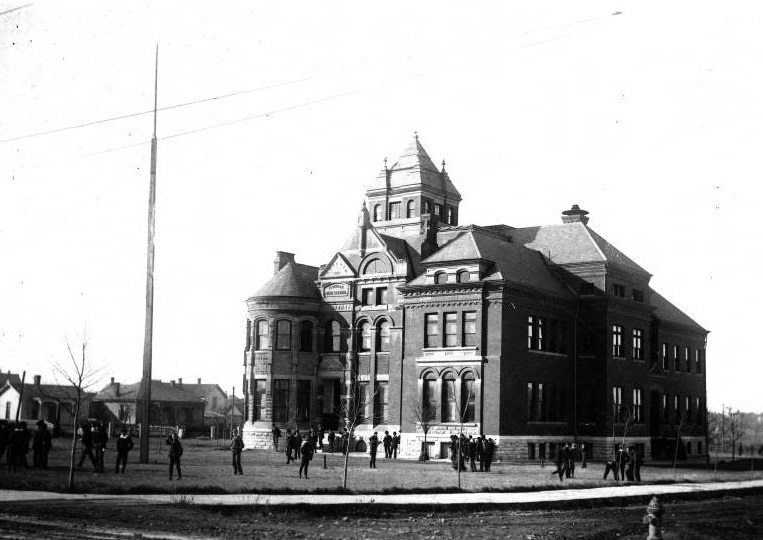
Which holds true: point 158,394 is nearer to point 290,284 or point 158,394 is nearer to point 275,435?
point 290,284

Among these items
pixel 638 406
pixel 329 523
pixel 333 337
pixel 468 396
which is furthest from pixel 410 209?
pixel 329 523

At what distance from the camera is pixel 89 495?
23391mm

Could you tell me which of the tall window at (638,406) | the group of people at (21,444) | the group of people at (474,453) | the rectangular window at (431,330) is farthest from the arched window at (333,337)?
the group of people at (21,444)

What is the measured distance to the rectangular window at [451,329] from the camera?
2069 inches

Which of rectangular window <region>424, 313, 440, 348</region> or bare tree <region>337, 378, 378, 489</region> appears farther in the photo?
bare tree <region>337, 378, 378, 489</region>

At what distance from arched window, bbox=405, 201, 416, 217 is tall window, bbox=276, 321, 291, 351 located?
1310 centimetres

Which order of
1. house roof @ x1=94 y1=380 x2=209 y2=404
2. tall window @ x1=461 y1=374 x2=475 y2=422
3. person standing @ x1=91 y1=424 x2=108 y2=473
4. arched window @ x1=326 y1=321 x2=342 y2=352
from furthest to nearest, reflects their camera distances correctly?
1. house roof @ x1=94 y1=380 x2=209 y2=404
2. arched window @ x1=326 y1=321 x2=342 y2=352
3. tall window @ x1=461 y1=374 x2=475 y2=422
4. person standing @ x1=91 y1=424 x2=108 y2=473

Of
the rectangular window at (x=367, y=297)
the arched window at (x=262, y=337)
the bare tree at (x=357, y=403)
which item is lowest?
the bare tree at (x=357, y=403)

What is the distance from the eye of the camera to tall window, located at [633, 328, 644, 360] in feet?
195

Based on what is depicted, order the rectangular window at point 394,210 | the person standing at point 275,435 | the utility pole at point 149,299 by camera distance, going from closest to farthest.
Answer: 1. the utility pole at point 149,299
2. the person standing at point 275,435
3. the rectangular window at point 394,210

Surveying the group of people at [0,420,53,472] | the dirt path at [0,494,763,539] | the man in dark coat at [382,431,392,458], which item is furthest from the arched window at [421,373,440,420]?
the dirt path at [0,494,763,539]

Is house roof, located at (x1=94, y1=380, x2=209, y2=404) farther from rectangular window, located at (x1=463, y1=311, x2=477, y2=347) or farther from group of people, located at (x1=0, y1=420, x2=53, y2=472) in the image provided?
group of people, located at (x1=0, y1=420, x2=53, y2=472)

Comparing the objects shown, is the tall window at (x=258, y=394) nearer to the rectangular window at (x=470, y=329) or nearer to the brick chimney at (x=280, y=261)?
the brick chimney at (x=280, y=261)

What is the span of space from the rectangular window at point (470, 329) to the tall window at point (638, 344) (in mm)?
13042
